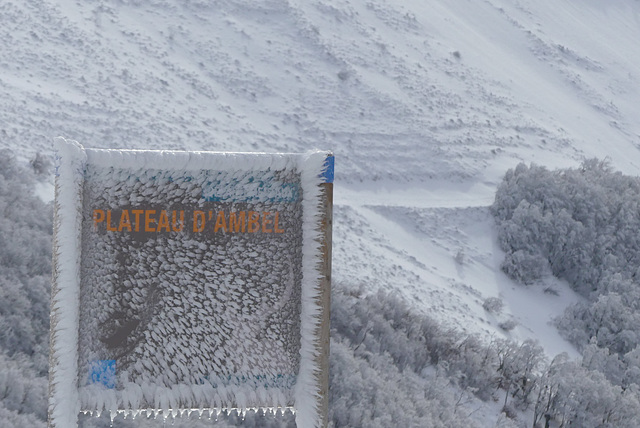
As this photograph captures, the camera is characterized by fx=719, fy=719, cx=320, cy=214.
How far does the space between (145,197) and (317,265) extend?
812 millimetres

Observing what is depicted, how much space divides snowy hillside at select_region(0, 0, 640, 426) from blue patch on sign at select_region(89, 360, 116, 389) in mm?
11910

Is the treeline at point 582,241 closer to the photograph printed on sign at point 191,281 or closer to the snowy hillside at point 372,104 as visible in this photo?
the snowy hillside at point 372,104

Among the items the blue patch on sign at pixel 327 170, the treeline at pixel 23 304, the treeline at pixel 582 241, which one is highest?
the blue patch on sign at pixel 327 170

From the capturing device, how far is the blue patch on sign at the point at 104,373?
3092 mm

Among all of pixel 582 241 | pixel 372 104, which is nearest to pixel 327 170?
pixel 582 241

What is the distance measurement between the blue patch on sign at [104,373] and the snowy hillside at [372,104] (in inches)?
469

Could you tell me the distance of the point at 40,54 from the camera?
22391mm

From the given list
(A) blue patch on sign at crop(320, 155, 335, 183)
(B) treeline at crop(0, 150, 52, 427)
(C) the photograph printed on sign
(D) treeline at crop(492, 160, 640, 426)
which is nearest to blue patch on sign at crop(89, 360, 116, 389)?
(C) the photograph printed on sign

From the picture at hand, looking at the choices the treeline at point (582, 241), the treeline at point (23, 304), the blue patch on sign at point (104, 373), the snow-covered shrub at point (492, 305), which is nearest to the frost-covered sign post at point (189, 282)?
the blue patch on sign at point (104, 373)

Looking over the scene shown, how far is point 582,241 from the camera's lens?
20797 mm

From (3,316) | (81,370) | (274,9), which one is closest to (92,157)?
(81,370)

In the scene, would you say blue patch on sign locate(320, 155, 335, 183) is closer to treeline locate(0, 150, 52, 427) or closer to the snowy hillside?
treeline locate(0, 150, 52, 427)

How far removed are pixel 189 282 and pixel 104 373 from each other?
53 cm

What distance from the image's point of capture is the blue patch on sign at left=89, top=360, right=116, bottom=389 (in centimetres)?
309
